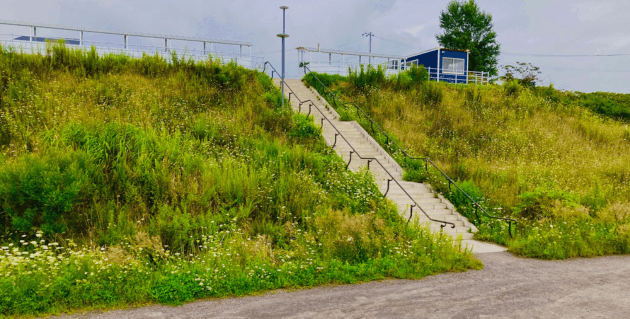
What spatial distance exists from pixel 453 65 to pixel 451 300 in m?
31.3

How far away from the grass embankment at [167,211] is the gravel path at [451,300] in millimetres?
364

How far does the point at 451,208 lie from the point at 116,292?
32.8 feet

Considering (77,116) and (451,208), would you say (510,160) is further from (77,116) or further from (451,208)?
(77,116)

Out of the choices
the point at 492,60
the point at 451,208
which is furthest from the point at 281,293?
the point at 492,60

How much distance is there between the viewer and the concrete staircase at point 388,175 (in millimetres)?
11656

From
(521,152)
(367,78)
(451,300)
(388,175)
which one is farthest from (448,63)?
(451,300)

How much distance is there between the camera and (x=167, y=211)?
28.2 ft

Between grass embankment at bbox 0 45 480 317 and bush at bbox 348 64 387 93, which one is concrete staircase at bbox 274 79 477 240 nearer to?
grass embankment at bbox 0 45 480 317

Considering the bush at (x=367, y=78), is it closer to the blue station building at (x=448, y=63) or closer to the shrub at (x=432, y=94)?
the shrub at (x=432, y=94)

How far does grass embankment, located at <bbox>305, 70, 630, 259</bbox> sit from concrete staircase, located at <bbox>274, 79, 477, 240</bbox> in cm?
47

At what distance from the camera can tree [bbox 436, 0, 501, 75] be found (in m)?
46.0

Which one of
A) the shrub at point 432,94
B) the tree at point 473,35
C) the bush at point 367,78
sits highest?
the tree at point 473,35

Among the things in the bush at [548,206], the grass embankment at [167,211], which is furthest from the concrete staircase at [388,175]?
the bush at [548,206]

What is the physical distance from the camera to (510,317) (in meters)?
5.80
